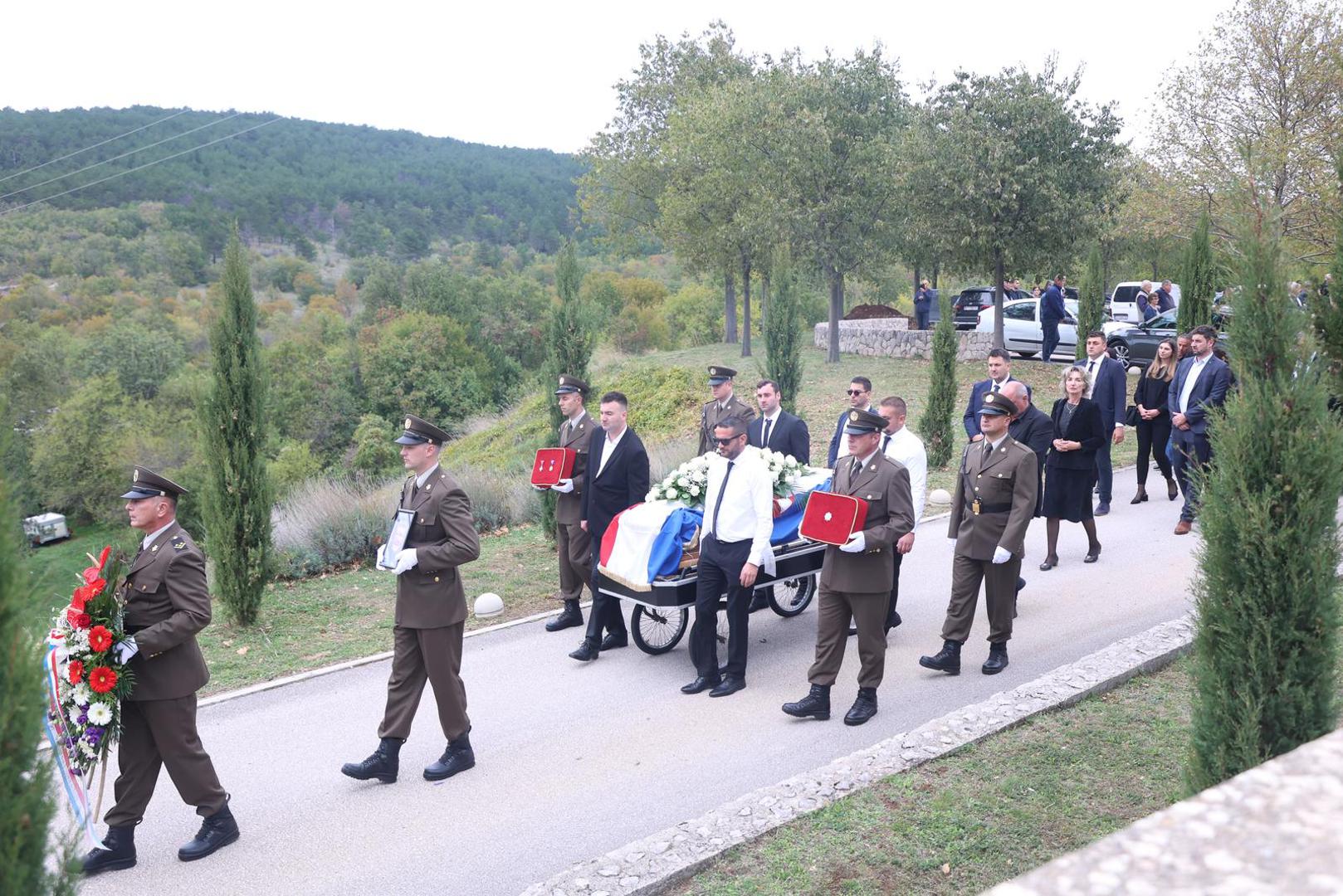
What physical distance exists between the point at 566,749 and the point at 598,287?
56057 mm

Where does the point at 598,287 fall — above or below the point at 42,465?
above

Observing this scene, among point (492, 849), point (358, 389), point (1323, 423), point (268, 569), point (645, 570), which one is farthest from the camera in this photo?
point (358, 389)

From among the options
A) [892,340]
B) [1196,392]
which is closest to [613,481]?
[1196,392]

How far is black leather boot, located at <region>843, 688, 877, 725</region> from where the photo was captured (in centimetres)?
705

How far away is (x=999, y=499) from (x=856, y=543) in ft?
5.03

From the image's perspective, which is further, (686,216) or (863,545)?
(686,216)

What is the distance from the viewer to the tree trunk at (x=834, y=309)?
2912cm

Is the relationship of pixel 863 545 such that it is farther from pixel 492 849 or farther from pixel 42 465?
pixel 42 465

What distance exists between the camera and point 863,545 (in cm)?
701

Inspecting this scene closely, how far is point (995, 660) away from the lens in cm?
789

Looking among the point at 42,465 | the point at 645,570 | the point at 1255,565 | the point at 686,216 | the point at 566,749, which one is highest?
the point at 686,216

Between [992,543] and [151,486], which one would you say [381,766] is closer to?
[151,486]

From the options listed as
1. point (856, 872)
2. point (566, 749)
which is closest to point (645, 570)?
point (566, 749)

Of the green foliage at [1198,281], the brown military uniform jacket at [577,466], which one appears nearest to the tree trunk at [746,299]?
the green foliage at [1198,281]
